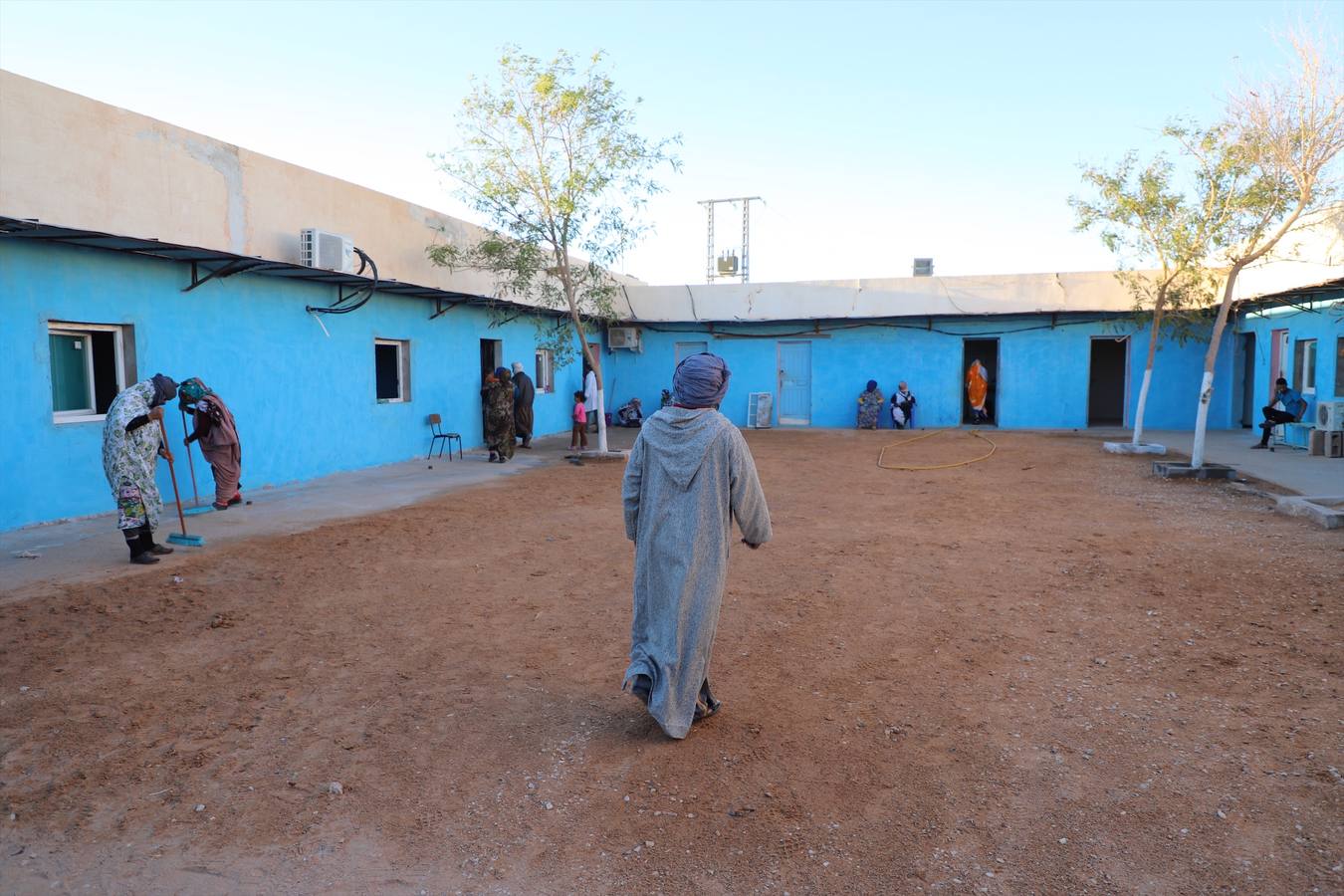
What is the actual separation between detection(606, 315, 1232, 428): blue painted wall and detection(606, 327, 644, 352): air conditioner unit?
47 cm

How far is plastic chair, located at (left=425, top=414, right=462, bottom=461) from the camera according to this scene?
1366cm

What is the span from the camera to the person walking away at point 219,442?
814 cm

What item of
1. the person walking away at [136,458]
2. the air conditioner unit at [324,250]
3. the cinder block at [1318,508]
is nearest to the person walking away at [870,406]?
the cinder block at [1318,508]

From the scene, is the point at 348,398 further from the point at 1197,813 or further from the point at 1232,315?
the point at 1232,315

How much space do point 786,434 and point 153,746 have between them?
52.2ft

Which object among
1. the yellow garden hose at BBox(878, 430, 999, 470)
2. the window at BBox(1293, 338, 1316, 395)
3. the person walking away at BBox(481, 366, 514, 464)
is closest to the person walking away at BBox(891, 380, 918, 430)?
the yellow garden hose at BBox(878, 430, 999, 470)

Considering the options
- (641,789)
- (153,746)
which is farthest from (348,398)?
(641,789)

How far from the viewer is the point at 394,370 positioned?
13.1m

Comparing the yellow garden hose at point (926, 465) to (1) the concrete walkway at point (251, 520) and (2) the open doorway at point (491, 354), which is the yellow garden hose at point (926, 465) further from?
(2) the open doorway at point (491, 354)

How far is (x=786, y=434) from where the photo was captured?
1864 cm

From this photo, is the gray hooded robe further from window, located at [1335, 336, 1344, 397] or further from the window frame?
window, located at [1335, 336, 1344, 397]

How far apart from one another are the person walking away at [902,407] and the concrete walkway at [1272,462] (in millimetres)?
4738

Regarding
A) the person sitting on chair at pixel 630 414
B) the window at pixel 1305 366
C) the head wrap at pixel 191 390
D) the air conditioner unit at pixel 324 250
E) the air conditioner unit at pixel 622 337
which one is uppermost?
the air conditioner unit at pixel 324 250

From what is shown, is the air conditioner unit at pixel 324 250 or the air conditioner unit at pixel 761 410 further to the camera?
the air conditioner unit at pixel 761 410
